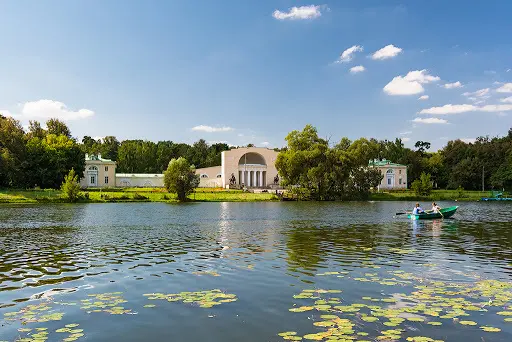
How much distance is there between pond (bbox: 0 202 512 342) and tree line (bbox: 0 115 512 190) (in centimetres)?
5717

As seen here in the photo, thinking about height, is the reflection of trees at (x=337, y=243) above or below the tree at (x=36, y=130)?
below

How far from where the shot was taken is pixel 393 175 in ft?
417

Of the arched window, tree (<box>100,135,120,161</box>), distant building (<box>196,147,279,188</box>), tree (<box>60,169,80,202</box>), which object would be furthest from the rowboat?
tree (<box>100,135,120,161</box>)

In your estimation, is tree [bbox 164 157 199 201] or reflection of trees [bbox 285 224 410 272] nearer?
reflection of trees [bbox 285 224 410 272]

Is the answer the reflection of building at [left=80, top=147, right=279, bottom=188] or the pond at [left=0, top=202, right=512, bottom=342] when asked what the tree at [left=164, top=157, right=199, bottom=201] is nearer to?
the reflection of building at [left=80, top=147, right=279, bottom=188]

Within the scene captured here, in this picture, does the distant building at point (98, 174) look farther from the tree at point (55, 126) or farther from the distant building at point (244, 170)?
the distant building at point (244, 170)

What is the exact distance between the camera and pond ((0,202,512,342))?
945cm

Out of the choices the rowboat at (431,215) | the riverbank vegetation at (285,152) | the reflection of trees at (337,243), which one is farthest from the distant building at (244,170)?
the reflection of trees at (337,243)

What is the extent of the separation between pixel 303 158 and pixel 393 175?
53901mm

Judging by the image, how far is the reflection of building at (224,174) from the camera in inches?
4577

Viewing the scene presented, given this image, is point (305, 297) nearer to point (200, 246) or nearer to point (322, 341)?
point (322, 341)

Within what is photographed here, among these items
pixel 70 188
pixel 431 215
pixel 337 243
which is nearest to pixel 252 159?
pixel 70 188

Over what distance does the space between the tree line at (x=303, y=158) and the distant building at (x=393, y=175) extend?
5180mm

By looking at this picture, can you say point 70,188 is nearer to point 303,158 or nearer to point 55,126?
point 303,158
